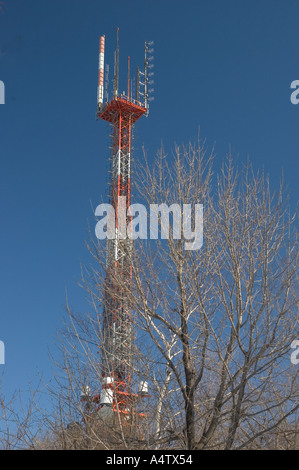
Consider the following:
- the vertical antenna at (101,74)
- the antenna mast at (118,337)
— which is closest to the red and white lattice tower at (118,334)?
the antenna mast at (118,337)

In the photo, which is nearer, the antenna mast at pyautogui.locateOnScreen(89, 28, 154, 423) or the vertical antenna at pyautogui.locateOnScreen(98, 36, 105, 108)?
the antenna mast at pyautogui.locateOnScreen(89, 28, 154, 423)

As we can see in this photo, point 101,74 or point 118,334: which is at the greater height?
point 101,74

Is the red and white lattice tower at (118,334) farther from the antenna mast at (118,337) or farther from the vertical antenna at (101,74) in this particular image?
the vertical antenna at (101,74)

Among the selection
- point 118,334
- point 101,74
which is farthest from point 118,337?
point 101,74

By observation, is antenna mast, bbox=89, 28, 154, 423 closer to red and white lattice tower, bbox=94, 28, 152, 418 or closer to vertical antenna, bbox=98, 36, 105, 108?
red and white lattice tower, bbox=94, 28, 152, 418

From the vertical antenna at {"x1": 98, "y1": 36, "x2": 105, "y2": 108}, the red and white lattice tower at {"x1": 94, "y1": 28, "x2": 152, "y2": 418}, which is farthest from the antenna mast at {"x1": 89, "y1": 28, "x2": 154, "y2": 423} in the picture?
the vertical antenna at {"x1": 98, "y1": 36, "x2": 105, "y2": 108}

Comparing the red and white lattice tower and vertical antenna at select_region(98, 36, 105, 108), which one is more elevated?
vertical antenna at select_region(98, 36, 105, 108)

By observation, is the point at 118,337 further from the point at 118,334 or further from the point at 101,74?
the point at 101,74

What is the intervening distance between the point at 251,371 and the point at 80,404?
2.98 m

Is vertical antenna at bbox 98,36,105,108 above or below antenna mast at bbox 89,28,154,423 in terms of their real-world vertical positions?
above

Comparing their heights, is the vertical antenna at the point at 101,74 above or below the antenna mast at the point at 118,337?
above

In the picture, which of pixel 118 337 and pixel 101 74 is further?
pixel 101 74

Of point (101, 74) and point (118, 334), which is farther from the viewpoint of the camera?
point (101, 74)

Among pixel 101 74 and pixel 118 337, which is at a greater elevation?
pixel 101 74
